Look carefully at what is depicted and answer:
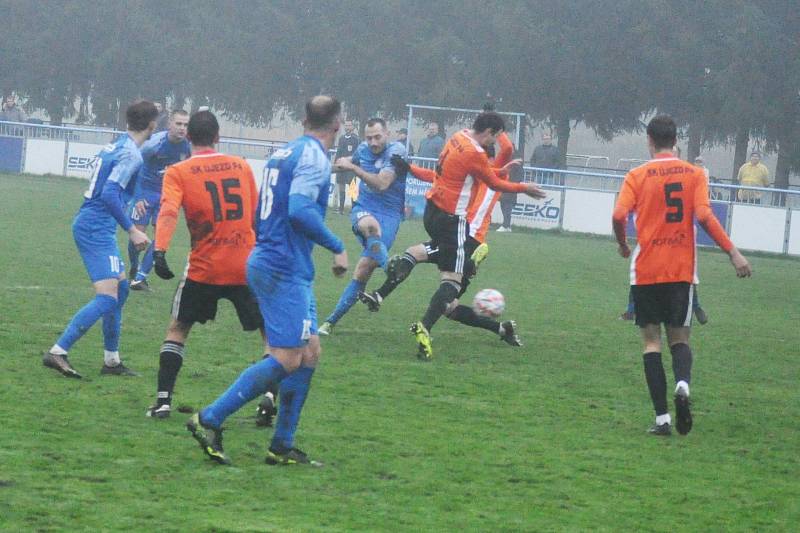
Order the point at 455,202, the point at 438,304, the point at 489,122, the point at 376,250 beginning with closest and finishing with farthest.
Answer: the point at 489,122 → the point at 438,304 → the point at 455,202 → the point at 376,250

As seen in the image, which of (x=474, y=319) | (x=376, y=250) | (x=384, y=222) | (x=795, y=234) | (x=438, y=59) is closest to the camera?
(x=376, y=250)

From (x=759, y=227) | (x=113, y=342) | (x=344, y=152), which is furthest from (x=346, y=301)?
(x=344, y=152)

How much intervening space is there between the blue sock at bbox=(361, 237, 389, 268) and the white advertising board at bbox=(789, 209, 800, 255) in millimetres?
17174

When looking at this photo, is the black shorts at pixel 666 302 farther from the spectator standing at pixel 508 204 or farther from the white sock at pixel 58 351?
the spectator standing at pixel 508 204

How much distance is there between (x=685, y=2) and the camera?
134 feet

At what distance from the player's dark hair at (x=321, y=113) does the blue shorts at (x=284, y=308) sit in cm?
80

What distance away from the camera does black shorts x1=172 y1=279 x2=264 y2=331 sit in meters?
7.86

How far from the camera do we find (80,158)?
35.5 m

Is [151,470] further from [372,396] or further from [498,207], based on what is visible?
[498,207]

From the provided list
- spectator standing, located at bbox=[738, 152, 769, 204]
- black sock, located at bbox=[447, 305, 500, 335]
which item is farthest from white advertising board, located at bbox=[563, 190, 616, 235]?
black sock, located at bbox=[447, 305, 500, 335]

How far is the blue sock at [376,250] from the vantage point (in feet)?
38.0

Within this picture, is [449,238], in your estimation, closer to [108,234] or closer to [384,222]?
[384,222]

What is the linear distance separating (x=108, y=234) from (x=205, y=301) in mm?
1700

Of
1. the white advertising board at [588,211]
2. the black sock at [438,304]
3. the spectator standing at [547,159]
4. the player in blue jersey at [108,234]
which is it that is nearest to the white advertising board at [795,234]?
the white advertising board at [588,211]
